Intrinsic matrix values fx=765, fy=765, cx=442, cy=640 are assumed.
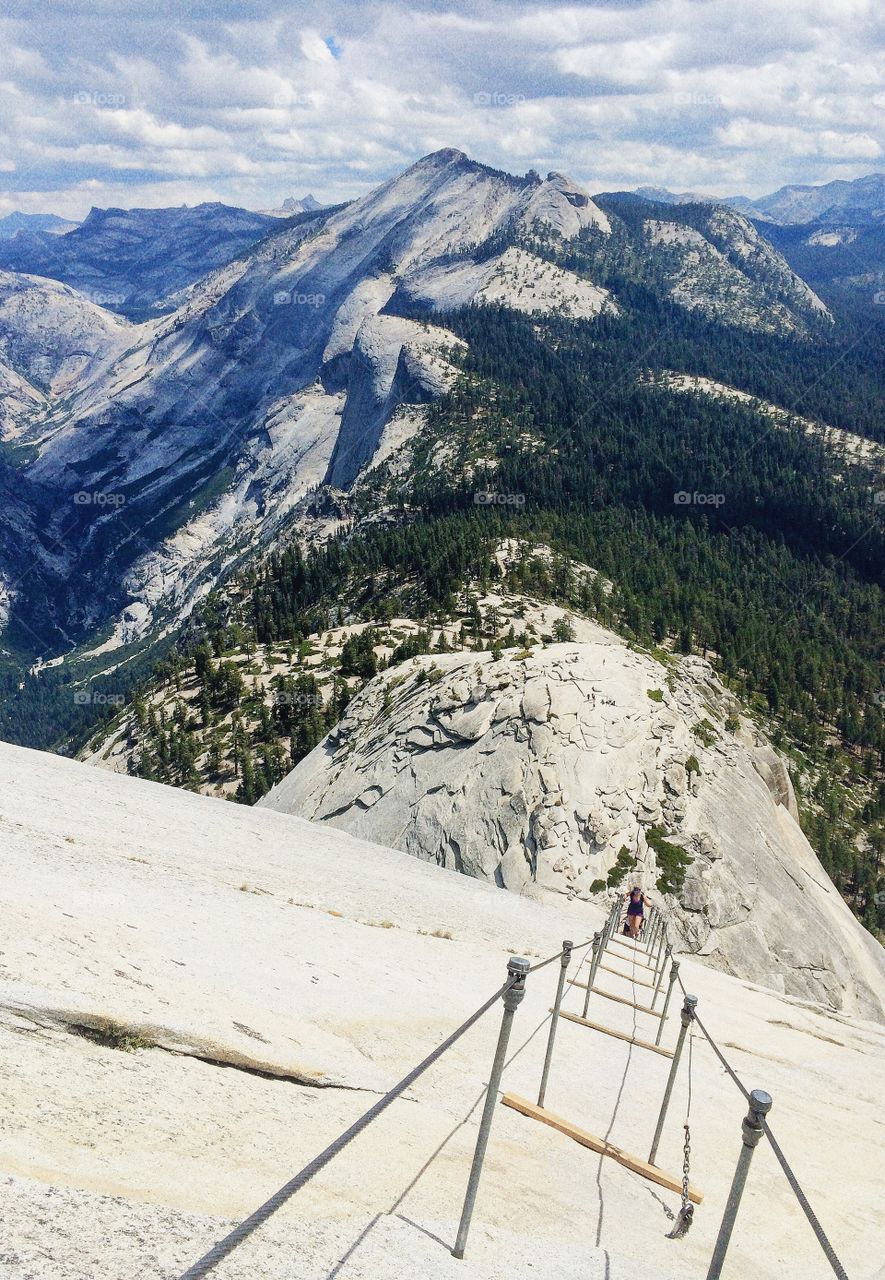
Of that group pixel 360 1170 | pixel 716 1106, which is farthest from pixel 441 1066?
pixel 716 1106

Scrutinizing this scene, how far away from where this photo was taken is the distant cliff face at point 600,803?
35.5 meters

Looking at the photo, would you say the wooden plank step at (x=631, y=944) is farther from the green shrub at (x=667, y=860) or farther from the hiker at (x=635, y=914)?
the green shrub at (x=667, y=860)

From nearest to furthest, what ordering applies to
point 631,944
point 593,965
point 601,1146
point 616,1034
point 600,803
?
1. point 601,1146
2. point 616,1034
3. point 593,965
4. point 631,944
5. point 600,803

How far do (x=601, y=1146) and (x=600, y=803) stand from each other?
2713 centimetres

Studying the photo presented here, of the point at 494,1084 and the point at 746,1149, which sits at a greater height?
the point at 746,1149

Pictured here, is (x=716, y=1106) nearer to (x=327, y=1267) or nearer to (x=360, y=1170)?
(x=360, y=1170)

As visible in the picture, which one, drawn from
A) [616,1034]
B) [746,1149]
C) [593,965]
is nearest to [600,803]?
[593,965]

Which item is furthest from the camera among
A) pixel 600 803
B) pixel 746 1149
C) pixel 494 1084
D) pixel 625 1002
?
pixel 600 803

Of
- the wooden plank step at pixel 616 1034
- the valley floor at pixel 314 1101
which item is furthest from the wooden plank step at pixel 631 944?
the wooden plank step at pixel 616 1034

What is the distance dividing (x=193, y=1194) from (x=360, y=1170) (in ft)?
6.94

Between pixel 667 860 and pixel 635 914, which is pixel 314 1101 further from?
pixel 667 860

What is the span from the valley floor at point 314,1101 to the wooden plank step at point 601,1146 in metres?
0.20

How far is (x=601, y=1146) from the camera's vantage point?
11062mm

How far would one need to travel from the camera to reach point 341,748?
50062mm
